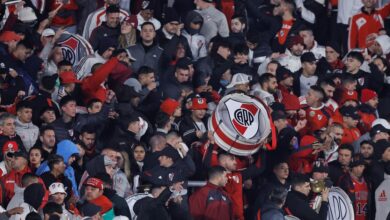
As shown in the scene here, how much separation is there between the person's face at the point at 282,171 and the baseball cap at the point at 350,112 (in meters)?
2.59

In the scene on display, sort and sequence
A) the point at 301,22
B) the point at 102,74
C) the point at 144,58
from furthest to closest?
the point at 301,22 < the point at 144,58 < the point at 102,74

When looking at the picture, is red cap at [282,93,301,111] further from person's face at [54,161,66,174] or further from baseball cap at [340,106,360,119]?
person's face at [54,161,66,174]

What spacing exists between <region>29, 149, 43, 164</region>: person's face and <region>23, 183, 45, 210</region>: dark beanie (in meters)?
1.42

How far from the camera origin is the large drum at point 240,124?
23984 millimetres

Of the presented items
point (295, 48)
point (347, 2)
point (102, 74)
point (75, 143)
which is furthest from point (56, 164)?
point (347, 2)

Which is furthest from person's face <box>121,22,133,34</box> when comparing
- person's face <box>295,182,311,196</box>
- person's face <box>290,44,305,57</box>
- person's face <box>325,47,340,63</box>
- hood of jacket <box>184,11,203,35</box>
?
person's face <box>295,182,311,196</box>

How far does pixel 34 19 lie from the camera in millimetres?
27781

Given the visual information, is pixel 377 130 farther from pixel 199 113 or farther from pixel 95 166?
pixel 95 166

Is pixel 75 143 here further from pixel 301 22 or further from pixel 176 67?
pixel 301 22

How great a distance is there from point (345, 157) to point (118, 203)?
444cm

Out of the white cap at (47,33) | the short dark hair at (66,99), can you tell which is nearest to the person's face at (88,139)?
Result: the short dark hair at (66,99)

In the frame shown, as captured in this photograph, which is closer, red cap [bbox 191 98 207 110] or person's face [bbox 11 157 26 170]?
person's face [bbox 11 157 26 170]

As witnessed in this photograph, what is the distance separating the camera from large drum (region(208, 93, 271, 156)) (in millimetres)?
23984

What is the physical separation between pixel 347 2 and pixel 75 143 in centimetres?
776
